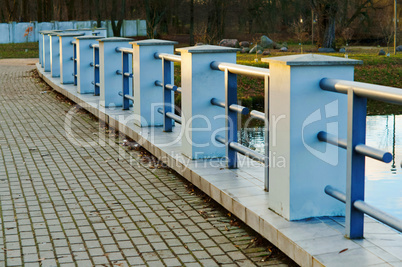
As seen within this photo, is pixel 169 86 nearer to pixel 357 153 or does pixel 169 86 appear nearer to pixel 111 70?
pixel 111 70

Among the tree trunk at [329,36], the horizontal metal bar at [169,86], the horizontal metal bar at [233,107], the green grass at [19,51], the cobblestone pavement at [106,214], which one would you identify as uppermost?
the tree trunk at [329,36]

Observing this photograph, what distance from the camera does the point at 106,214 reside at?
18.7ft

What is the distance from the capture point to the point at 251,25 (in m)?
60.3

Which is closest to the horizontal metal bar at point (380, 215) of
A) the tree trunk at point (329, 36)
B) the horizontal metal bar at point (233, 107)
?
the horizontal metal bar at point (233, 107)

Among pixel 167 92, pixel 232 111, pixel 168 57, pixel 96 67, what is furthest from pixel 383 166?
pixel 96 67

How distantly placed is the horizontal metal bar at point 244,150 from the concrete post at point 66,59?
1054 centimetres

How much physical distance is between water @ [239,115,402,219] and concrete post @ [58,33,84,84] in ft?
16.8

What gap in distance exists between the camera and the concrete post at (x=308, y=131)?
464 cm

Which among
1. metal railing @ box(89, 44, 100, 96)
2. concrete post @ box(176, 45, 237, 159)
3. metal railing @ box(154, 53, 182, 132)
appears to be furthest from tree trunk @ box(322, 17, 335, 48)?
concrete post @ box(176, 45, 237, 159)

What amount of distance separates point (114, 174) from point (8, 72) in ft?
60.2

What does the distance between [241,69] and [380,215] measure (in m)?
2.43

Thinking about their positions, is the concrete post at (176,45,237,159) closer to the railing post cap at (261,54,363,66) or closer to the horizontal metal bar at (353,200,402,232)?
the railing post cap at (261,54,363,66)

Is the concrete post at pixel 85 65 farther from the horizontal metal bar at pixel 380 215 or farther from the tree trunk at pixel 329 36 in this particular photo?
the tree trunk at pixel 329 36

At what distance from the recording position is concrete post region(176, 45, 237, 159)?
272 inches
